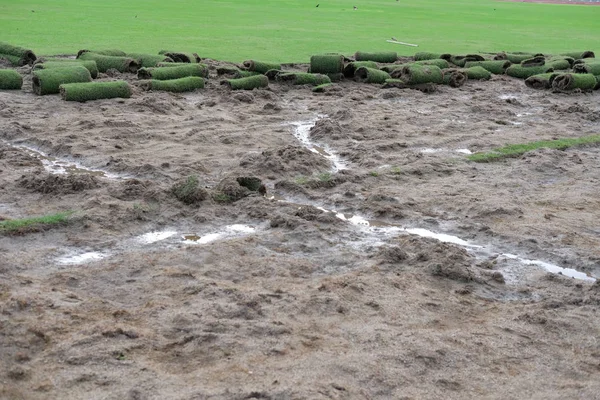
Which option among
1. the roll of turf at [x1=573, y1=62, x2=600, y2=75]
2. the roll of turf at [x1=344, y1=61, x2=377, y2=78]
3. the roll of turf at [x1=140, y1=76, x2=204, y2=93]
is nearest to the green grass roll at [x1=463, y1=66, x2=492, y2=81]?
the roll of turf at [x1=573, y1=62, x2=600, y2=75]

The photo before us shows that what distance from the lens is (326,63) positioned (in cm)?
1589

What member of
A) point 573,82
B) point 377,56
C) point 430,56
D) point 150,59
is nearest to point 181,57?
point 150,59

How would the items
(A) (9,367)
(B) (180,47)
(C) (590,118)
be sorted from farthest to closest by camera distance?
(B) (180,47), (C) (590,118), (A) (9,367)

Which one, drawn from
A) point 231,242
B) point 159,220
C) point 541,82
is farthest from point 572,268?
point 541,82

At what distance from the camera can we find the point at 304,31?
24.1 meters

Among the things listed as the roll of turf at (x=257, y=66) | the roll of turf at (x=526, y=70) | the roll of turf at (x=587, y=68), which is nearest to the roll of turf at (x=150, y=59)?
the roll of turf at (x=257, y=66)

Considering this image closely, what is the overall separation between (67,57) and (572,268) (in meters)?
12.6

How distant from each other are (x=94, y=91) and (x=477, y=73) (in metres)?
8.39

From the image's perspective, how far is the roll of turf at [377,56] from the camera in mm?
17953

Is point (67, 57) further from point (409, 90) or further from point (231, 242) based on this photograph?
point (231, 242)

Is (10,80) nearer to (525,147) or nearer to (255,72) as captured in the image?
(255,72)

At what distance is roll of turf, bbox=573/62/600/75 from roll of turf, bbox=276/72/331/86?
5.86 meters

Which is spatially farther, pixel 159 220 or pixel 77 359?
pixel 159 220

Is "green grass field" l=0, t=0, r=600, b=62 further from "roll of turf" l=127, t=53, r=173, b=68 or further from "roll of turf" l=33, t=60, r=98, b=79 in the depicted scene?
"roll of turf" l=33, t=60, r=98, b=79
